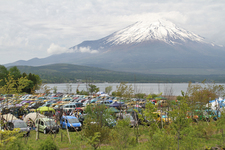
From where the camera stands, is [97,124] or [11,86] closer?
[97,124]

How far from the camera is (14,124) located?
1574cm

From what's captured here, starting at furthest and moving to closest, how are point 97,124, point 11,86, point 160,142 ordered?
point 11,86, point 97,124, point 160,142

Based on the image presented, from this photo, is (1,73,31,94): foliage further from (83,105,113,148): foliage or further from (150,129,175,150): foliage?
(150,129,175,150): foliage

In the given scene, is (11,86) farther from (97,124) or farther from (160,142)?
(160,142)

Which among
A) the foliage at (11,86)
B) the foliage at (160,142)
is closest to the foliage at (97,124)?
the foliage at (160,142)

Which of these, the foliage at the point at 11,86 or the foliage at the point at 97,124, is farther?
the foliage at the point at 11,86

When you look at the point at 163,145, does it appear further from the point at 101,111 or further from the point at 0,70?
the point at 0,70

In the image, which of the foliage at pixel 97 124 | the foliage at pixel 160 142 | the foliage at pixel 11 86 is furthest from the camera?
the foliage at pixel 11 86

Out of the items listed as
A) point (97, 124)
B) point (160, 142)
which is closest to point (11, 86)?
point (97, 124)

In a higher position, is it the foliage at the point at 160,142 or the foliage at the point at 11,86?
the foliage at the point at 11,86

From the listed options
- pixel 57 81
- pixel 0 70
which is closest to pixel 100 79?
pixel 57 81

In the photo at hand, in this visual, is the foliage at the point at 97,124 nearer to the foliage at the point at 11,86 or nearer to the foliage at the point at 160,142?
the foliage at the point at 160,142

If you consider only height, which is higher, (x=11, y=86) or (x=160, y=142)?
(x=11, y=86)

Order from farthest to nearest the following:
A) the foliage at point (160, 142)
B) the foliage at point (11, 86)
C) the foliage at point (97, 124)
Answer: the foliage at point (11, 86) → the foliage at point (97, 124) → the foliage at point (160, 142)
